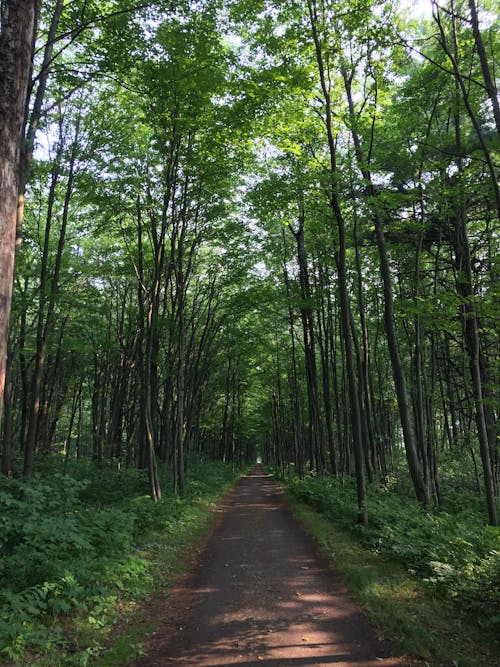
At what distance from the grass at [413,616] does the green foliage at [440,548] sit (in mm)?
193

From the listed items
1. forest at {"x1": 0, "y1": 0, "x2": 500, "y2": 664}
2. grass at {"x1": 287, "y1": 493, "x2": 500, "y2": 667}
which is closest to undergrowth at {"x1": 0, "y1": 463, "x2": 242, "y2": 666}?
forest at {"x1": 0, "y1": 0, "x2": 500, "y2": 664}

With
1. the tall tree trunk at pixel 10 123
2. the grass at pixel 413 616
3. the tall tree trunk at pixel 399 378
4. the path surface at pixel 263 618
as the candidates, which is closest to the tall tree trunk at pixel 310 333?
the tall tree trunk at pixel 399 378

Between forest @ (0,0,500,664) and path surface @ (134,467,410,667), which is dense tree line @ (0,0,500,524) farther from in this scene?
path surface @ (134,467,410,667)

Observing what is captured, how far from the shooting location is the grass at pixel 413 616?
4.30 metres

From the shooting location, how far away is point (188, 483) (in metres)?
18.5

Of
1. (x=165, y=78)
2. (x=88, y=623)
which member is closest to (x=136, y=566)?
(x=88, y=623)

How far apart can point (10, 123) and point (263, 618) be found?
626 centimetres

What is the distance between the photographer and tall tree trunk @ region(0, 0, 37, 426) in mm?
3383

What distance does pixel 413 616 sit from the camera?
5113 millimetres

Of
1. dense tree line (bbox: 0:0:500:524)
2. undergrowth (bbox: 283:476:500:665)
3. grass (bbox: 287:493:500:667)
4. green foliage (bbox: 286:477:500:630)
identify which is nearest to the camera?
grass (bbox: 287:493:500:667)

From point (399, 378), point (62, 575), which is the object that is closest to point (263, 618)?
point (62, 575)

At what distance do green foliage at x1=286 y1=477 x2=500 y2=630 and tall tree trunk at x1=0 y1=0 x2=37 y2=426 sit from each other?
620 cm

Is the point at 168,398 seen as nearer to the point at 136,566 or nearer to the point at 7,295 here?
the point at 136,566

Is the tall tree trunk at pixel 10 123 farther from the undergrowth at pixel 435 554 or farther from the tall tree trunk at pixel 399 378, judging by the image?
the tall tree trunk at pixel 399 378
